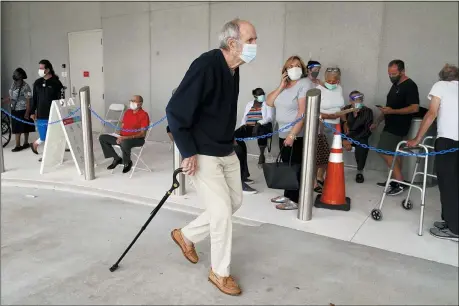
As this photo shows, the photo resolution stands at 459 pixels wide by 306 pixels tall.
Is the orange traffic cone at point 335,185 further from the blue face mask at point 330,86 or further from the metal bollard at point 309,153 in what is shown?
the blue face mask at point 330,86

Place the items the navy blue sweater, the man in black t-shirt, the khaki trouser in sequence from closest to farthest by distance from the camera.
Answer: the navy blue sweater, the khaki trouser, the man in black t-shirt

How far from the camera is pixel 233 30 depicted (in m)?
2.26

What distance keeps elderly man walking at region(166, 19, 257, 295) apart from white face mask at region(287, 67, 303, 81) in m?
1.16

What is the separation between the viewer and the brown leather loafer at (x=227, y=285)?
8.00ft

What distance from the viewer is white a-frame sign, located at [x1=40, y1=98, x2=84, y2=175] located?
5164mm

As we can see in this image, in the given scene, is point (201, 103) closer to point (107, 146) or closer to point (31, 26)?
point (107, 146)

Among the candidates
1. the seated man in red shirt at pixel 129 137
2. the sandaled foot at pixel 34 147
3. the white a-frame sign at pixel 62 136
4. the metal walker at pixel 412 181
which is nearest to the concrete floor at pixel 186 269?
the metal walker at pixel 412 181

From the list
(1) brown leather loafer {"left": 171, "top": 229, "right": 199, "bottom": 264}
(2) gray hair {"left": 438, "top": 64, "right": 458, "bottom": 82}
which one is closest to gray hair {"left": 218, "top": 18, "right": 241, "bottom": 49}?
(2) gray hair {"left": 438, "top": 64, "right": 458, "bottom": 82}

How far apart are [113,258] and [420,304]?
6.87 ft

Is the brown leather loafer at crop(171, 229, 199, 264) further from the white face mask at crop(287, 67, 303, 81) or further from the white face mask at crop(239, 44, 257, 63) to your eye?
the white face mask at crop(287, 67, 303, 81)

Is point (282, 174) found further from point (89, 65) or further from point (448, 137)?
point (89, 65)

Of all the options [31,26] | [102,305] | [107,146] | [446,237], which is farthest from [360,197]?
[31,26]

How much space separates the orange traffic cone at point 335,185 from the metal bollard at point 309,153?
41 cm

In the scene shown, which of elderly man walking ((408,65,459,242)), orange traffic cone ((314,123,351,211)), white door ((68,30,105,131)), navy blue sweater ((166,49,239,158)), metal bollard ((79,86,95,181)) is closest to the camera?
elderly man walking ((408,65,459,242))
